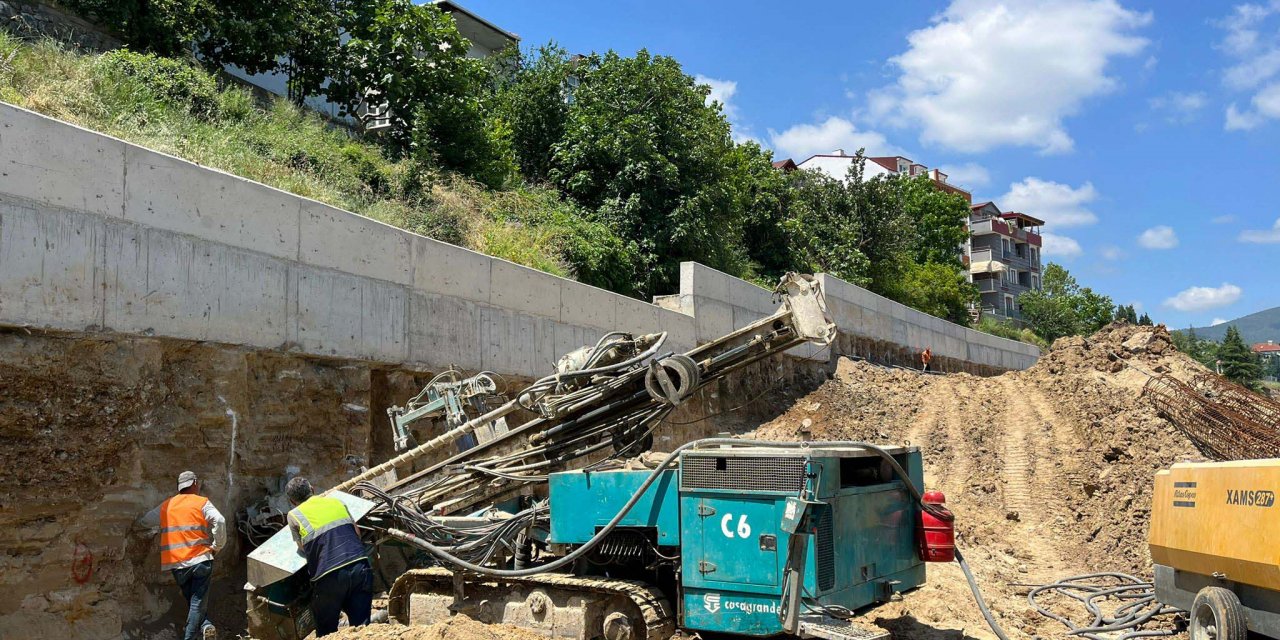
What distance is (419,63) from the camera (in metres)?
18.0

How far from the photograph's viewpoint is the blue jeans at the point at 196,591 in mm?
7357

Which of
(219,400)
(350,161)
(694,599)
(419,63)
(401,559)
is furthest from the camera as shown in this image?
(419,63)

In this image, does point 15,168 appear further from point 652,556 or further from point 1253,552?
point 1253,552

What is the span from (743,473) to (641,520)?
0.90m

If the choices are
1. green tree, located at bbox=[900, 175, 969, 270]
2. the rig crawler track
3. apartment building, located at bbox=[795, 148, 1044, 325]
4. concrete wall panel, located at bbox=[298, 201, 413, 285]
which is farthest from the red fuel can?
apartment building, located at bbox=[795, 148, 1044, 325]

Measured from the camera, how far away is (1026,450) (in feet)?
52.7

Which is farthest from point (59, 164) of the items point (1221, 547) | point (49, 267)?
point (1221, 547)

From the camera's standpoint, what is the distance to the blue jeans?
24.1 feet

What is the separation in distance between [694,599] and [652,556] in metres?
0.62

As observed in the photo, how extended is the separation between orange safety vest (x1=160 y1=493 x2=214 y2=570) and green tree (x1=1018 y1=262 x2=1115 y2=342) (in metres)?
57.4

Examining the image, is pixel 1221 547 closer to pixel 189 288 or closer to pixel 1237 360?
pixel 189 288

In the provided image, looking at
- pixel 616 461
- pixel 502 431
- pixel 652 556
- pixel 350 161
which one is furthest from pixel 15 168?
pixel 350 161

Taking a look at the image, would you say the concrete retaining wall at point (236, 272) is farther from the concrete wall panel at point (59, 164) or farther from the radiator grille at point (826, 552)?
the radiator grille at point (826, 552)

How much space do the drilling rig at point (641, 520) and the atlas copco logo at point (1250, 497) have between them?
1933mm
